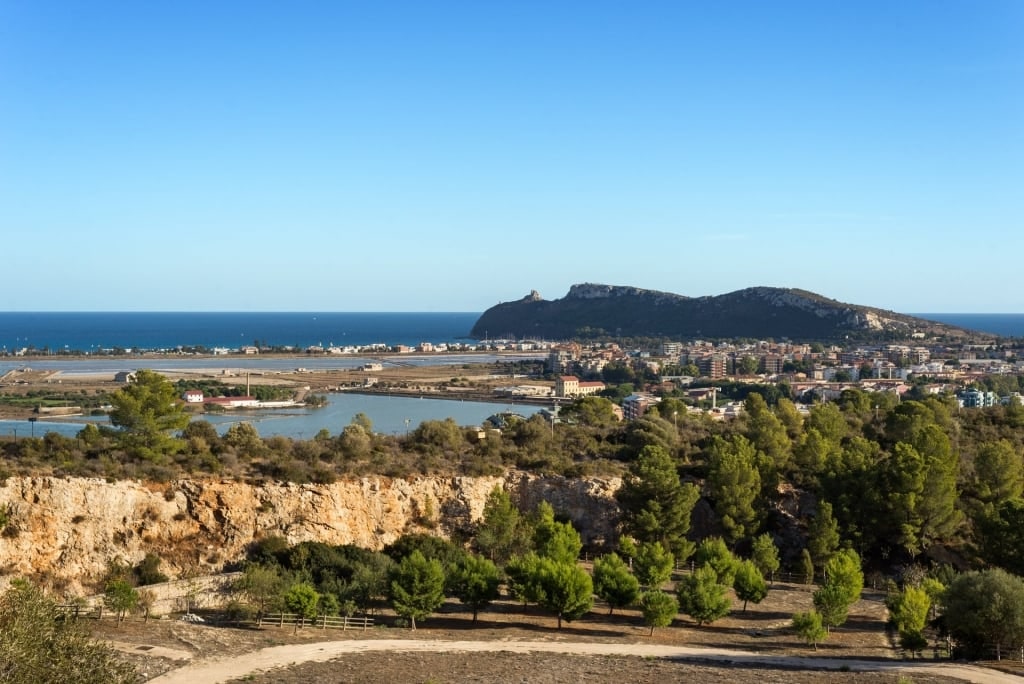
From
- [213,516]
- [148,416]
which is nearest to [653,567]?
[213,516]

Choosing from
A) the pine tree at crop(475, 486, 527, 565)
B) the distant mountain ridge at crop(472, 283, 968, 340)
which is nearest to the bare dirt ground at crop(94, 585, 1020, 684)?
the pine tree at crop(475, 486, 527, 565)

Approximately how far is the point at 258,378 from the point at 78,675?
81.8 metres

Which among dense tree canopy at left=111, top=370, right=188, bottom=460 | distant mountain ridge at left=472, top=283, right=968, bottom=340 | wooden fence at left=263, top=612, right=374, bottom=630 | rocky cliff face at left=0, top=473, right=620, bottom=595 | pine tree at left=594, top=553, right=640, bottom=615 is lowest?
wooden fence at left=263, top=612, right=374, bottom=630

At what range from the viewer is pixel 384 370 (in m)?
105

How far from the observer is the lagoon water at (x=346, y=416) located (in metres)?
52.6

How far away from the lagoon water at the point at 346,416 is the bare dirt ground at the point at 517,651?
89.0ft

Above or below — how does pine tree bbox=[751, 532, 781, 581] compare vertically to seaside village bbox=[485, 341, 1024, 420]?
below

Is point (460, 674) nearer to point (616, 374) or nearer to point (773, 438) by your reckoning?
point (773, 438)

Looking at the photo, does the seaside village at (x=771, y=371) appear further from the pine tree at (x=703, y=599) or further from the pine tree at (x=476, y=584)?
the pine tree at (x=476, y=584)

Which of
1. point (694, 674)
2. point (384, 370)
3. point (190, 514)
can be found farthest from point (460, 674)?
point (384, 370)

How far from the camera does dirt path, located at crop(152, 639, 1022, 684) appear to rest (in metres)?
16.2

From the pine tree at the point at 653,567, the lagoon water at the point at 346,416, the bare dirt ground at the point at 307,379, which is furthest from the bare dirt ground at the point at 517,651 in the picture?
the bare dirt ground at the point at 307,379

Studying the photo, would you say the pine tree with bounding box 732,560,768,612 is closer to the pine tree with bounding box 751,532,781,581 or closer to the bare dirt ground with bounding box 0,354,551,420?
the pine tree with bounding box 751,532,781,581

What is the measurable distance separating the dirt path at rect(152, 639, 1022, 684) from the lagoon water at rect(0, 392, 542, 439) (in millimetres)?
28600
